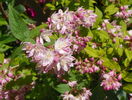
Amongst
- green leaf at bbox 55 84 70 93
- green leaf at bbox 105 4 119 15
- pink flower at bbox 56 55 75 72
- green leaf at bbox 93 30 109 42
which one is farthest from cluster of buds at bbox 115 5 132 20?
pink flower at bbox 56 55 75 72

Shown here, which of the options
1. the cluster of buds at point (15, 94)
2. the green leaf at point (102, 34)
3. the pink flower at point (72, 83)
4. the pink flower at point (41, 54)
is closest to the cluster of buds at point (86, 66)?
the pink flower at point (72, 83)

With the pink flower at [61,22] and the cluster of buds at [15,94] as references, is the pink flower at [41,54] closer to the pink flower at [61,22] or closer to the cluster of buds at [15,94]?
the pink flower at [61,22]

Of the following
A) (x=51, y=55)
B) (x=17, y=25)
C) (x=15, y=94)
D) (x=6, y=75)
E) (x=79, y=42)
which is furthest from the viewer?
(x=15, y=94)

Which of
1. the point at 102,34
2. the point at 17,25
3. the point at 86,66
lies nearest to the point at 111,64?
the point at 86,66

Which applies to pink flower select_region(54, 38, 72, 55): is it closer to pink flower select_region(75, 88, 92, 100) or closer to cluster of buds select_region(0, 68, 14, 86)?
cluster of buds select_region(0, 68, 14, 86)

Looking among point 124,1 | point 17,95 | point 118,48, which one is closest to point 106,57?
point 118,48

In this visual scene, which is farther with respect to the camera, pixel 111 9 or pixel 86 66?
pixel 111 9

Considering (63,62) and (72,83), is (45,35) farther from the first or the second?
(72,83)

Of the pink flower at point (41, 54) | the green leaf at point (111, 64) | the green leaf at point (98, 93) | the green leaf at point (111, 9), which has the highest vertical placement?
the pink flower at point (41, 54)
